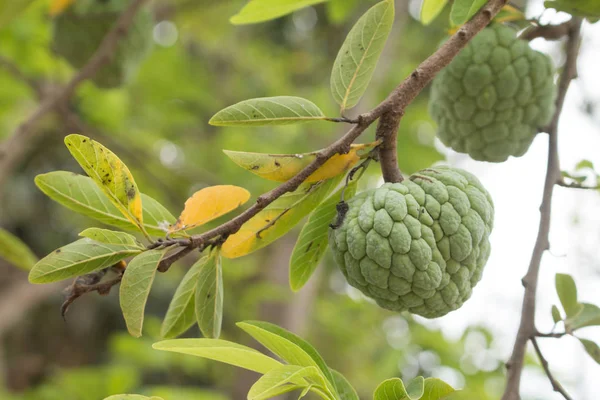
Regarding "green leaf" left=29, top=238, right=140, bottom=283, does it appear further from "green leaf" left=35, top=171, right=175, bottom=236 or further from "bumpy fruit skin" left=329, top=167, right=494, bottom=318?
"bumpy fruit skin" left=329, top=167, right=494, bottom=318

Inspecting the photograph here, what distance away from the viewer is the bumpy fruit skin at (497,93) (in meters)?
1.31

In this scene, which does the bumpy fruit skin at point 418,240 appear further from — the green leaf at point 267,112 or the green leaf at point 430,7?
the green leaf at point 430,7

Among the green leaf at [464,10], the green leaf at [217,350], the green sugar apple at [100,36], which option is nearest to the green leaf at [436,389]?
the green leaf at [217,350]

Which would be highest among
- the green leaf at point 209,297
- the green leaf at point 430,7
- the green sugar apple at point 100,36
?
the green sugar apple at point 100,36

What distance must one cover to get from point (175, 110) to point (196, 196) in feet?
9.89

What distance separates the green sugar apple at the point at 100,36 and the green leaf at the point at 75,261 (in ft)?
4.90

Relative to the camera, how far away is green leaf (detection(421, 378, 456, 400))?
88cm

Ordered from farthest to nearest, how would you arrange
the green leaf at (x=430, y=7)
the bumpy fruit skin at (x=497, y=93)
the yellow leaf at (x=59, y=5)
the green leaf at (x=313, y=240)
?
the yellow leaf at (x=59, y=5) → the bumpy fruit skin at (x=497, y=93) → the green leaf at (x=430, y=7) → the green leaf at (x=313, y=240)

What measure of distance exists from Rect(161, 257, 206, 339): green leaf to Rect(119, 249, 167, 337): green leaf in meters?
0.14

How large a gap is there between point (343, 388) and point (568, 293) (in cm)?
50

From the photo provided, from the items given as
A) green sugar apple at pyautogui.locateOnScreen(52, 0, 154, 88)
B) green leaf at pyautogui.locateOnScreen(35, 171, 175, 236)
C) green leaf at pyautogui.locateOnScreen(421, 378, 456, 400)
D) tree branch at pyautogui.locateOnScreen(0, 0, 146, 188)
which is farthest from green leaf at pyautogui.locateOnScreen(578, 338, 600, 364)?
green sugar apple at pyautogui.locateOnScreen(52, 0, 154, 88)

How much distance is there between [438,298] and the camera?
1022 millimetres

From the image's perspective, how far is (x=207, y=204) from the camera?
0.94m

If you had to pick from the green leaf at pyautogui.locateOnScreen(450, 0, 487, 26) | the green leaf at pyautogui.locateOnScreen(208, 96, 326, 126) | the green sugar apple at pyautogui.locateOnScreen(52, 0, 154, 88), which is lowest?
the green leaf at pyautogui.locateOnScreen(208, 96, 326, 126)
